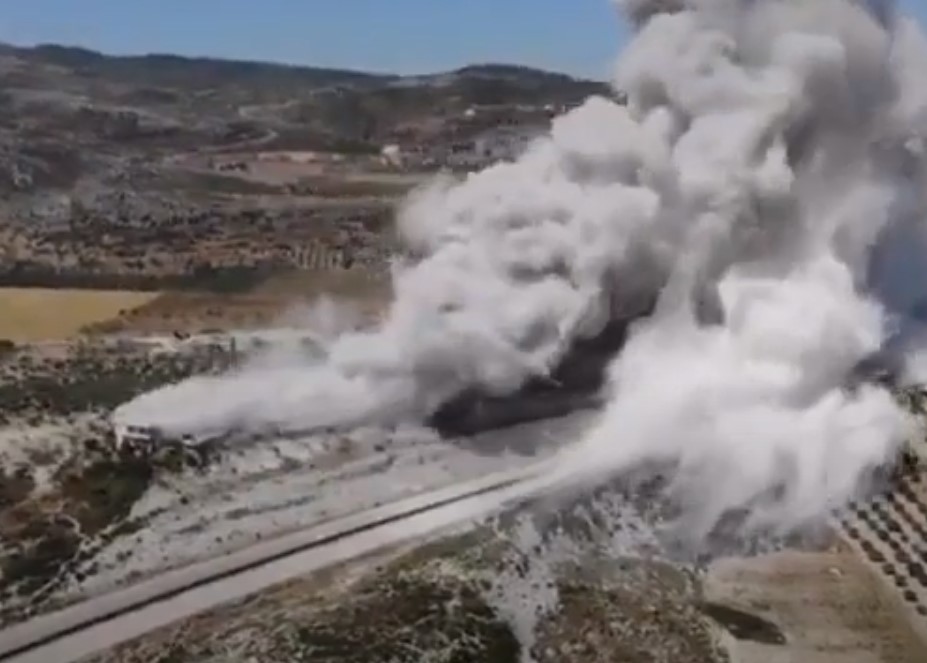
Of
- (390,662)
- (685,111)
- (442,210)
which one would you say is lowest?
(390,662)

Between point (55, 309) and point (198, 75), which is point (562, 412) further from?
point (198, 75)

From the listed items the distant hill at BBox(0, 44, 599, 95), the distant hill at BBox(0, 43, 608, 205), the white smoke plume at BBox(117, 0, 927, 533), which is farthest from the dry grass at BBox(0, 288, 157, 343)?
the distant hill at BBox(0, 44, 599, 95)

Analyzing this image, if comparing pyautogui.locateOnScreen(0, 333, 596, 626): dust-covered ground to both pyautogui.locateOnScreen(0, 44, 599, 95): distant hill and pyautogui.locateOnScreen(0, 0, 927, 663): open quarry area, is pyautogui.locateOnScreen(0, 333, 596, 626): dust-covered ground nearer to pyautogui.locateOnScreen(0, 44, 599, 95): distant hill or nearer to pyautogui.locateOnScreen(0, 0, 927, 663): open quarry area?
pyautogui.locateOnScreen(0, 0, 927, 663): open quarry area

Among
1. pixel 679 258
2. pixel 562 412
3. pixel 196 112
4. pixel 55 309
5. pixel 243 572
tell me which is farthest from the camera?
pixel 196 112

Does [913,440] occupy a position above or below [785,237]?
below

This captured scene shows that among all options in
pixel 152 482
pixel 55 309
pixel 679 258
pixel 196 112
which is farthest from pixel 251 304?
pixel 196 112

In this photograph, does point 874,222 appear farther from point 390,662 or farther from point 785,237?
point 390,662

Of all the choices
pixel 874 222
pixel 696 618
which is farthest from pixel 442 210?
pixel 696 618

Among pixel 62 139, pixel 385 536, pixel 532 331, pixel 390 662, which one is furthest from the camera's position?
pixel 62 139
